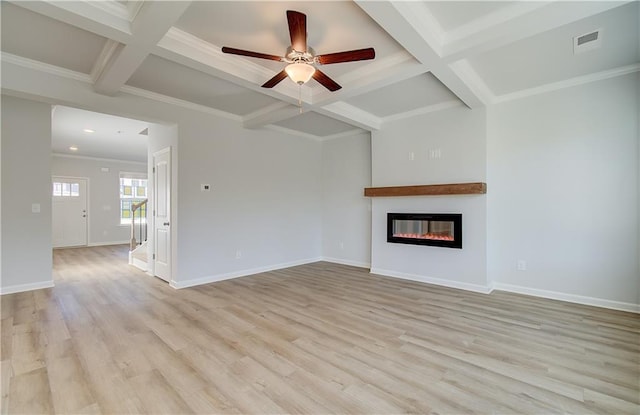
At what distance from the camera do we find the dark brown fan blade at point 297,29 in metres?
2.07

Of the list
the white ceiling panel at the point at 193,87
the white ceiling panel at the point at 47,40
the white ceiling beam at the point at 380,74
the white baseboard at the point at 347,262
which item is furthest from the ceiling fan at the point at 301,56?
the white baseboard at the point at 347,262

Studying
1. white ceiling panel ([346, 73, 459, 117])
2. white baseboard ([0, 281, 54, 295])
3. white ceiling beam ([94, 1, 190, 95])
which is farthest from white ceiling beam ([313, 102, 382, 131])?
white baseboard ([0, 281, 54, 295])

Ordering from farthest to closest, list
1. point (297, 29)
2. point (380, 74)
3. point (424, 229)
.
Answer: point (424, 229), point (380, 74), point (297, 29)

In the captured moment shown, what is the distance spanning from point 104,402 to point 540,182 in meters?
5.00

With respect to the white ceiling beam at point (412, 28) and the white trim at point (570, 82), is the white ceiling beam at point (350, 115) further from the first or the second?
the white trim at point (570, 82)

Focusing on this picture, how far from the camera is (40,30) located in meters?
2.59

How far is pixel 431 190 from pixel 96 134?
7.00m

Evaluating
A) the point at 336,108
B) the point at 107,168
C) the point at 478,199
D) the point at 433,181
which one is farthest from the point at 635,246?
the point at 107,168

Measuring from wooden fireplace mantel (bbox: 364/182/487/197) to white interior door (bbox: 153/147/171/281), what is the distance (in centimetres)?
335

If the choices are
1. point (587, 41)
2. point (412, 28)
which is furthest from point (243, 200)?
point (587, 41)

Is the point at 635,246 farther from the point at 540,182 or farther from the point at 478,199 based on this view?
the point at 478,199

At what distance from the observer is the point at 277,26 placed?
260 centimetres

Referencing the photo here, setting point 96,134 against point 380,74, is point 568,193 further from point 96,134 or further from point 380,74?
point 96,134

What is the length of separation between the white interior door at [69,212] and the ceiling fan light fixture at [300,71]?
9.16 m
